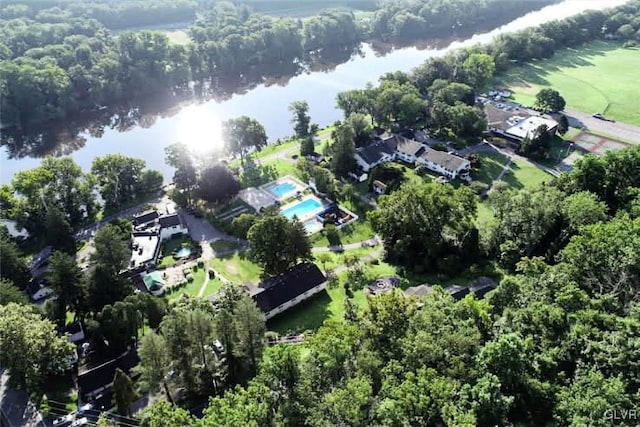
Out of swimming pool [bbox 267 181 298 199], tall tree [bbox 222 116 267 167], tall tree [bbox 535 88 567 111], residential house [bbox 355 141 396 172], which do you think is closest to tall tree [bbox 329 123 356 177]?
residential house [bbox 355 141 396 172]

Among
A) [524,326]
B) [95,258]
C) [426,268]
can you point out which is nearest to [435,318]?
[524,326]

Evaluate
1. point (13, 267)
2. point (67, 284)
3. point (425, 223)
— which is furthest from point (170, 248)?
point (425, 223)

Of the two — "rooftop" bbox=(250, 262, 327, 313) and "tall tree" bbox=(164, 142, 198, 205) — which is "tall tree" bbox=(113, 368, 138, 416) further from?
"tall tree" bbox=(164, 142, 198, 205)

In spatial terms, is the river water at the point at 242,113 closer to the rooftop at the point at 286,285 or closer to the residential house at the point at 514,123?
the residential house at the point at 514,123

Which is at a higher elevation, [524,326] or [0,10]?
[0,10]

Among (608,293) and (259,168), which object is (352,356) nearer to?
(608,293)

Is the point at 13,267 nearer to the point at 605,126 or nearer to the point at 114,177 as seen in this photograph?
Answer: the point at 114,177
